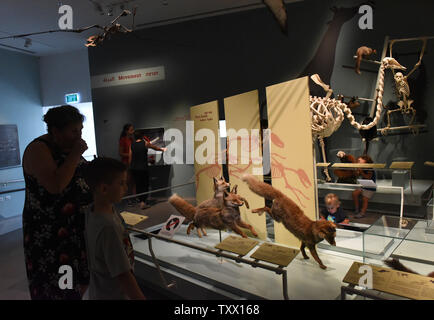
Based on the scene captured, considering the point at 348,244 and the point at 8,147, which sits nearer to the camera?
the point at 348,244

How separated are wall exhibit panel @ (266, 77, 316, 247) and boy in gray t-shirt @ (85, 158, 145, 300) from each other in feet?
5.08

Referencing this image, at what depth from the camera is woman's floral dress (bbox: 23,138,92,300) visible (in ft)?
4.66

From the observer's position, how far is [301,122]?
8.00 feet

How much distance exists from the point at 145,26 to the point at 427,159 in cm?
445

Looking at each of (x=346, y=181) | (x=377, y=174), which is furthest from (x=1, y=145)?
(x=377, y=174)

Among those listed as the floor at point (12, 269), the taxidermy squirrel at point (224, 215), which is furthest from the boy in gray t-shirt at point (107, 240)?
the floor at point (12, 269)

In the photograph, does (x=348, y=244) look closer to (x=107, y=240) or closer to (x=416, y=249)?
(x=416, y=249)

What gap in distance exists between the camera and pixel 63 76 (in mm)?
5828

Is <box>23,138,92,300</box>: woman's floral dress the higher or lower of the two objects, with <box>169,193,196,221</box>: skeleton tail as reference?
higher

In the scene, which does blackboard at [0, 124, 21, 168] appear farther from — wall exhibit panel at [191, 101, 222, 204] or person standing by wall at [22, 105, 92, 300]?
person standing by wall at [22, 105, 92, 300]

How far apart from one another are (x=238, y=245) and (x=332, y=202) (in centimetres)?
101

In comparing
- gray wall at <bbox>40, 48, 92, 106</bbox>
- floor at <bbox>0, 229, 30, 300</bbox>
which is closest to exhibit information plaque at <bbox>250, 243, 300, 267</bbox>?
floor at <bbox>0, 229, 30, 300</bbox>

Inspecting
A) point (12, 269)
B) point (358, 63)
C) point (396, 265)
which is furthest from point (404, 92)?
point (12, 269)

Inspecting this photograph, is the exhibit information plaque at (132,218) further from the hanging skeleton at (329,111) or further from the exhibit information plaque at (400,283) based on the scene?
the hanging skeleton at (329,111)
